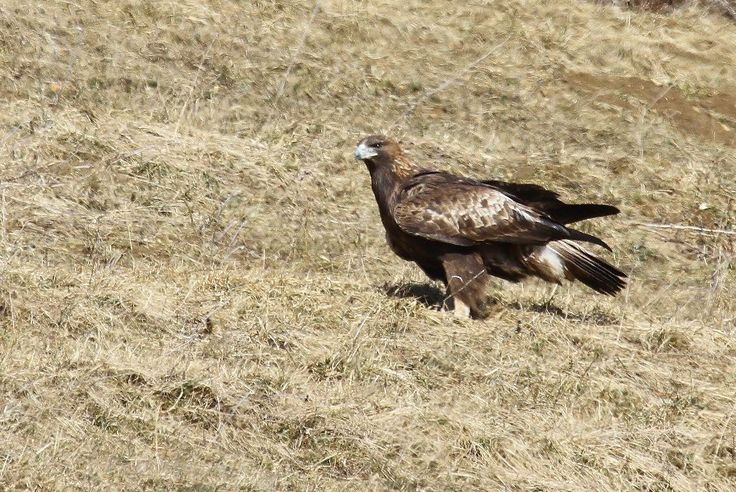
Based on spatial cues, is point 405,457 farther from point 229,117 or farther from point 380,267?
point 229,117

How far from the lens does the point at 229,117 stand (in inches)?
523

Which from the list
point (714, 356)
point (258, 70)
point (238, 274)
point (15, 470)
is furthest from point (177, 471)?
point (258, 70)

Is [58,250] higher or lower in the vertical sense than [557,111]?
lower

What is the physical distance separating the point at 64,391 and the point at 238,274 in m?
2.65

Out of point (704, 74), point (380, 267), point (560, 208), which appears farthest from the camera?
point (704, 74)

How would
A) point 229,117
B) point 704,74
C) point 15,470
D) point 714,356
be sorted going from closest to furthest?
1. point 15,470
2. point 714,356
3. point 229,117
4. point 704,74

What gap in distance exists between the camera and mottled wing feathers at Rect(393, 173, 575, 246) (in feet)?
29.7

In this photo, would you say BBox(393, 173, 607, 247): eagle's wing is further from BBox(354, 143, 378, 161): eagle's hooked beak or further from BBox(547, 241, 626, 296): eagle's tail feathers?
BBox(354, 143, 378, 161): eagle's hooked beak

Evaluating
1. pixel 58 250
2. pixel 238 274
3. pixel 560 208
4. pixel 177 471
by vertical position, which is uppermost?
pixel 560 208

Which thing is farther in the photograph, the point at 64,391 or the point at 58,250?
the point at 58,250

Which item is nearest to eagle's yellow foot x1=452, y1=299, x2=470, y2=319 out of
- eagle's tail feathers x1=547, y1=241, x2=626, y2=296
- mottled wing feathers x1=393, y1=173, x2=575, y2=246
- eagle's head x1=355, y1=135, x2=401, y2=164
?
mottled wing feathers x1=393, y1=173, x2=575, y2=246

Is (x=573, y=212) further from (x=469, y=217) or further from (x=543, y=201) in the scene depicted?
(x=469, y=217)

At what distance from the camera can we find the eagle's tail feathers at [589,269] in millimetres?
9359

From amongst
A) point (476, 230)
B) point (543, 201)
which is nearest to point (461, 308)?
point (476, 230)
